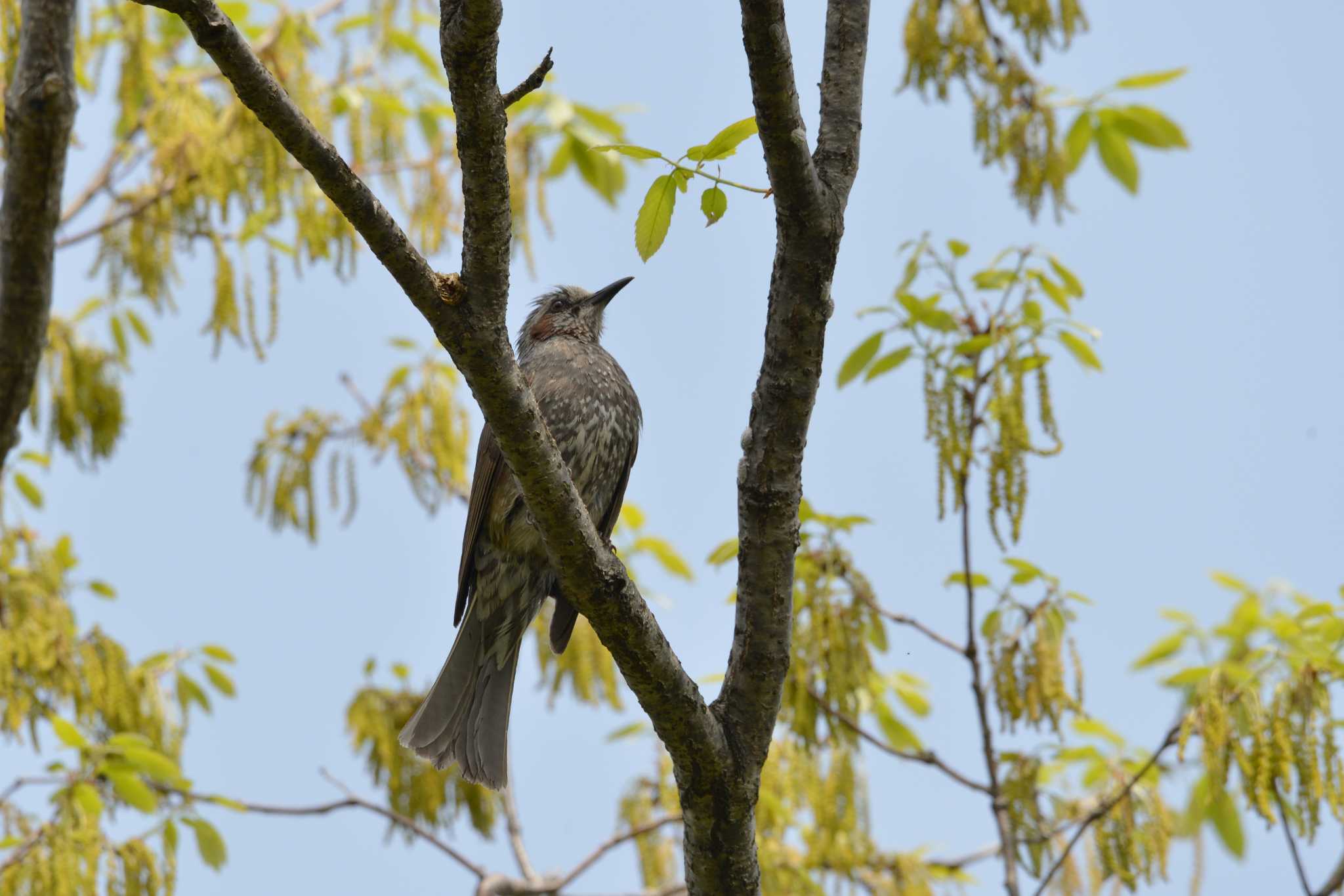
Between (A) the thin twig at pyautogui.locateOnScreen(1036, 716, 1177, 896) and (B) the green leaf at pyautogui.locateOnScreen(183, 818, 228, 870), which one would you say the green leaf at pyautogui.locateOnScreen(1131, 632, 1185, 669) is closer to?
(A) the thin twig at pyautogui.locateOnScreen(1036, 716, 1177, 896)

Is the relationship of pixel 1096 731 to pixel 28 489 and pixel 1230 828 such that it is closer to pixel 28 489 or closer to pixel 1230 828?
pixel 1230 828

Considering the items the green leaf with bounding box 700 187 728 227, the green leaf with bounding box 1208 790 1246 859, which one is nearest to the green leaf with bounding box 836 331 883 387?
the green leaf with bounding box 700 187 728 227

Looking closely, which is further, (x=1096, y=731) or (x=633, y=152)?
(x=1096, y=731)

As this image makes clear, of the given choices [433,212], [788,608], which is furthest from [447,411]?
[788,608]

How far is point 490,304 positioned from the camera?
2.31 m

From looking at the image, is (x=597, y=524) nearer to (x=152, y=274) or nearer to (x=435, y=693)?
(x=435, y=693)

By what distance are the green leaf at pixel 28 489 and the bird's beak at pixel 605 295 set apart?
9.08ft

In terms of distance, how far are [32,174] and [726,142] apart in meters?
2.25

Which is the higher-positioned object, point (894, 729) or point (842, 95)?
point (842, 95)

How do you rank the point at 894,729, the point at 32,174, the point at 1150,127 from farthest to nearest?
1. the point at 894,729
2. the point at 1150,127
3. the point at 32,174

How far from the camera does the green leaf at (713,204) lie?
2500 mm

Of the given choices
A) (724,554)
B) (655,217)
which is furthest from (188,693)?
(655,217)

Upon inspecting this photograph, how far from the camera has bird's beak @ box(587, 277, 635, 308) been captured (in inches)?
207

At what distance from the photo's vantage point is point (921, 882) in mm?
4723
